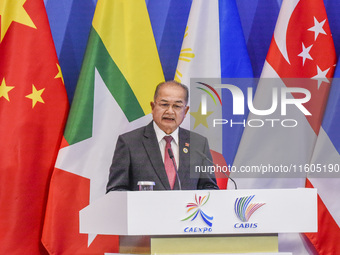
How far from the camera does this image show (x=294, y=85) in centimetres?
470

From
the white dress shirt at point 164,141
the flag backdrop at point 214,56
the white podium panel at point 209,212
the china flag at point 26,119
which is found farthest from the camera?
the flag backdrop at point 214,56

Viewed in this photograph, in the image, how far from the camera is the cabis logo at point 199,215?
2.67 meters

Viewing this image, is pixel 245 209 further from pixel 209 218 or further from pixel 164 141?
pixel 164 141

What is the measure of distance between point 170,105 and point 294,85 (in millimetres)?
1232

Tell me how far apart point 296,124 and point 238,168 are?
22.1 inches

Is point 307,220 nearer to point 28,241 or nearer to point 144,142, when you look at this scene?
point 144,142

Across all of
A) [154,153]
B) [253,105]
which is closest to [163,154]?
[154,153]

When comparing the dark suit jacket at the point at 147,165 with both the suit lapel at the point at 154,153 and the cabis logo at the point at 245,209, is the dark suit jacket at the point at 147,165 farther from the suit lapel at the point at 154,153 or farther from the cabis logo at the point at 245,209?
the cabis logo at the point at 245,209

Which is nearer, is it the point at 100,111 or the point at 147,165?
the point at 147,165

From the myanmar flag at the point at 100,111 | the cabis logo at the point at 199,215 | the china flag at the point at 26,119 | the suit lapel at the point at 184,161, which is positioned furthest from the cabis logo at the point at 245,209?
the china flag at the point at 26,119

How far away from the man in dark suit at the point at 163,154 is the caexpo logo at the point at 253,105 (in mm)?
668

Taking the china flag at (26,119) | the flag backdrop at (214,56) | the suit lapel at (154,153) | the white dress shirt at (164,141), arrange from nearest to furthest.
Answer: the suit lapel at (154,153), the white dress shirt at (164,141), the china flag at (26,119), the flag backdrop at (214,56)

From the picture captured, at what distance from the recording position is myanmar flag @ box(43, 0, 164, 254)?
14.7 feet

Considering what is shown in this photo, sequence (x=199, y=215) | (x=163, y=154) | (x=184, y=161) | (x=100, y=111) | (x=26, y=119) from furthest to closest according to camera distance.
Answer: (x=100, y=111) < (x=26, y=119) < (x=163, y=154) < (x=184, y=161) < (x=199, y=215)
